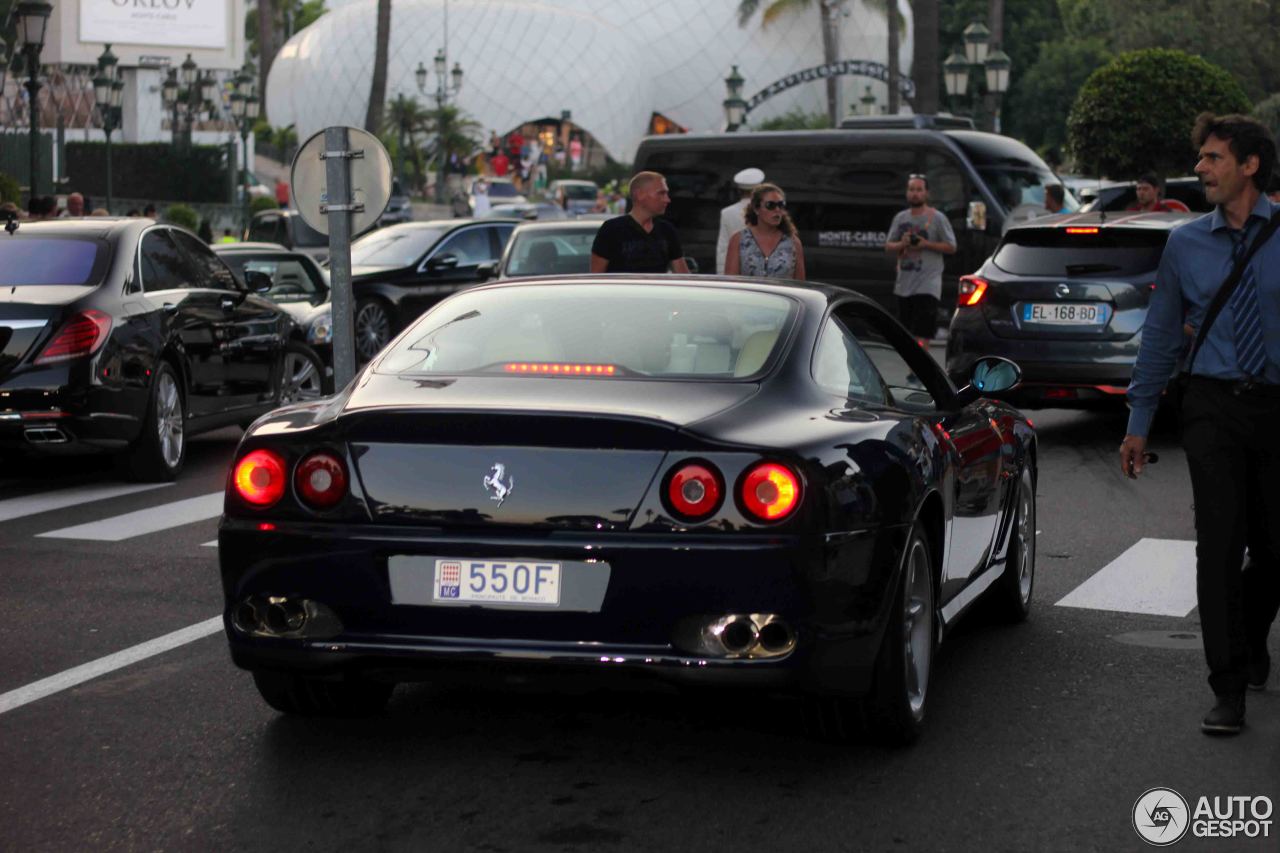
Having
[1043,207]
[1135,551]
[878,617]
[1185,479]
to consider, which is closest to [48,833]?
[878,617]

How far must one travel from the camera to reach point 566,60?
12094 centimetres

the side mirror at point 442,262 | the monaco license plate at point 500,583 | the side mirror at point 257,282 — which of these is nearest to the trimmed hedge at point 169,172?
the side mirror at point 442,262

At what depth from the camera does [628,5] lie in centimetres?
12500

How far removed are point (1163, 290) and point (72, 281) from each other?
776 centimetres

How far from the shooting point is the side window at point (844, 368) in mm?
6012

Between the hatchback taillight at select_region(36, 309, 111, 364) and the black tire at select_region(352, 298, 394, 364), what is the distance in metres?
11.1

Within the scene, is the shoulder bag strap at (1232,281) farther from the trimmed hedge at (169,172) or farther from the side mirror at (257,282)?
the trimmed hedge at (169,172)

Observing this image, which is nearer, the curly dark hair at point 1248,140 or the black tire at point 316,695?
the black tire at point 316,695

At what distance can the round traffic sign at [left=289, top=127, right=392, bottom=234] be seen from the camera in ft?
39.1

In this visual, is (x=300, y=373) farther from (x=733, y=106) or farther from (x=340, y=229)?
(x=733, y=106)

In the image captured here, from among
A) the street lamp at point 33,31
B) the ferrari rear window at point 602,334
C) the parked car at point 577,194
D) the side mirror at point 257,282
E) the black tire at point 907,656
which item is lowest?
the parked car at point 577,194

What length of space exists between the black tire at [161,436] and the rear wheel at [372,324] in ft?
33.0

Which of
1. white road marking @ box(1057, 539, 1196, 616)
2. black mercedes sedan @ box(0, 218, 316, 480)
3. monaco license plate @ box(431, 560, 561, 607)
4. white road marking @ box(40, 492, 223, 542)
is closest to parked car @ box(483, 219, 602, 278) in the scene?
black mercedes sedan @ box(0, 218, 316, 480)

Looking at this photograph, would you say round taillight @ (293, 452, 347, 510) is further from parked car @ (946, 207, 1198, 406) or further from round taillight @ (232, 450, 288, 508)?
parked car @ (946, 207, 1198, 406)
